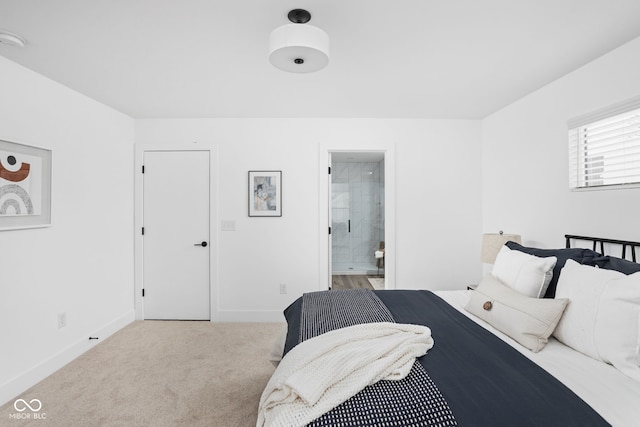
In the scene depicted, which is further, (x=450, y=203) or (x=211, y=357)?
(x=450, y=203)

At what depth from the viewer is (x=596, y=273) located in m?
1.53

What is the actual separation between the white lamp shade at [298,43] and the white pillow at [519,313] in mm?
1759

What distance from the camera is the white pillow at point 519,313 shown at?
5.05 ft

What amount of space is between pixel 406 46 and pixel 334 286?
12.9 ft

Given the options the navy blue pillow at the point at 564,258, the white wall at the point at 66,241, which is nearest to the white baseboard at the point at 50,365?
the white wall at the point at 66,241

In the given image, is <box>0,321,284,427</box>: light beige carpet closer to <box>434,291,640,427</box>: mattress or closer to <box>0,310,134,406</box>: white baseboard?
<box>0,310,134,406</box>: white baseboard

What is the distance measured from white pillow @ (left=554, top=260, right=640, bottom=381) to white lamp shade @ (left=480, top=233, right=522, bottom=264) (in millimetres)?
1108

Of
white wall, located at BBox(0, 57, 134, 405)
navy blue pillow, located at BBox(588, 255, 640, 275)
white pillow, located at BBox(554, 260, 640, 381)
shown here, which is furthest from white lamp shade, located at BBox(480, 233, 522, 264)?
white wall, located at BBox(0, 57, 134, 405)

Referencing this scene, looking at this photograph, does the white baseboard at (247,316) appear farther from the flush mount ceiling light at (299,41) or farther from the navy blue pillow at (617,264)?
the navy blue pillow at (617,264)

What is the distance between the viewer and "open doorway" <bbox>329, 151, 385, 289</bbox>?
612cm

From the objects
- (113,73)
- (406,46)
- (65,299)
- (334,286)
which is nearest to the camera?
(406,46)

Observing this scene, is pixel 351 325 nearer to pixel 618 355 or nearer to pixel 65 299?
pixel 618 355

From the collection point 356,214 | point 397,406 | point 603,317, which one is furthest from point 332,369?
point 356,214

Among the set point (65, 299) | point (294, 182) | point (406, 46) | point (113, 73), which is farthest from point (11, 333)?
point (406, 46)
